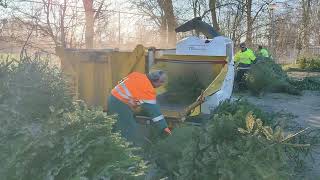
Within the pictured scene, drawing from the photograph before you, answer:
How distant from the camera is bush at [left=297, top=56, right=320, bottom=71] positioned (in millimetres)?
27359

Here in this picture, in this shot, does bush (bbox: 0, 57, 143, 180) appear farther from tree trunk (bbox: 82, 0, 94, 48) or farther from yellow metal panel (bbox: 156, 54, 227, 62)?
tree trunk (bbox: 82, 0, 94, 48)

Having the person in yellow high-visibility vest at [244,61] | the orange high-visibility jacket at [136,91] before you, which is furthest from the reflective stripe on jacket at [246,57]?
the orange high-visibility jacket at [136,91]

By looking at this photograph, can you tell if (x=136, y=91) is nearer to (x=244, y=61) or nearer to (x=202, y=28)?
(x=202, y=28)

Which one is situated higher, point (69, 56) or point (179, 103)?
point (69, 56)

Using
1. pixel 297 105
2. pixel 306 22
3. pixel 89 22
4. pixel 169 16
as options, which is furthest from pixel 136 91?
pixel 306 22

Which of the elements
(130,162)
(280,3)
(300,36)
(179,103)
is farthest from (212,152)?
(300,36)

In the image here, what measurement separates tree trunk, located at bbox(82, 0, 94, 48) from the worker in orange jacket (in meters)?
7.84

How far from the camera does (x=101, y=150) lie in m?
3.06

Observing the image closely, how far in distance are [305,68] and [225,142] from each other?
2476 cm

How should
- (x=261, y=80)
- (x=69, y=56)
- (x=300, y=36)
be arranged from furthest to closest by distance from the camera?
(x=300, y=36), (x=261, y=80), (x=69, y=56)

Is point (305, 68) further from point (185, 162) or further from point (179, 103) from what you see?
point (185, 162)

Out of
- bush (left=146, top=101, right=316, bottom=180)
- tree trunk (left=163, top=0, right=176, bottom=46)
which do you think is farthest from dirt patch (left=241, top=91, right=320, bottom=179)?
tree trunk (left=163, top=0, right=176, bottom=46)

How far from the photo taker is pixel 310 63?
27953mm

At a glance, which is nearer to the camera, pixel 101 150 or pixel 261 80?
pixel 101 150
